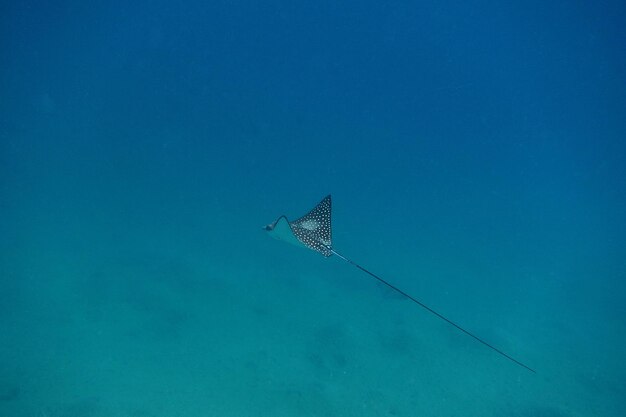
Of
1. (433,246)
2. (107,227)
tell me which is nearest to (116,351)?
(107,227)

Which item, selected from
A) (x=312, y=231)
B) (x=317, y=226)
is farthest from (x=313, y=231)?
(x=317, y=226)

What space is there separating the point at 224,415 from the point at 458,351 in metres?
6.60

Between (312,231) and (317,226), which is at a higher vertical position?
(317,226)

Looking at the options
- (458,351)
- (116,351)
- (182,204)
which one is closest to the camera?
(116,351)

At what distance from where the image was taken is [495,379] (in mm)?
7969

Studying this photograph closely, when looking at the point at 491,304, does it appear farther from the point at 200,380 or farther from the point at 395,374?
the point at 200,380

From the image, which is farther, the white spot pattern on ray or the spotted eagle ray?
the white spot pattern on ray

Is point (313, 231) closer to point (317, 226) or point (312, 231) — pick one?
point (312, 231)

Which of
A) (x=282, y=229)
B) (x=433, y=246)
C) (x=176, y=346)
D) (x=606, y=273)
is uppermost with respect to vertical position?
(x=606, y=273)

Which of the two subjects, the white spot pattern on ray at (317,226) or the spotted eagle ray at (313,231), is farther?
the white spot pattern on ray at (317,226)

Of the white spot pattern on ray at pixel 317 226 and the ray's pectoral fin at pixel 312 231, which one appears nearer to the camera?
the ray's pectoral fin at pixel 312 231

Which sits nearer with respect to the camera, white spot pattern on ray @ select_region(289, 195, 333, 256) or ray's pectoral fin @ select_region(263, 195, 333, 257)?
ray's pectoral fin @ select_region(263, 195, 333, 257)

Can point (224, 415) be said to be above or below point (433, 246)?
below

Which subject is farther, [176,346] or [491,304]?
[491,304]
